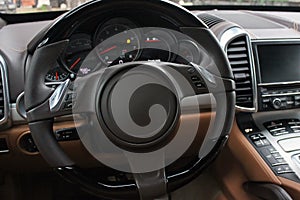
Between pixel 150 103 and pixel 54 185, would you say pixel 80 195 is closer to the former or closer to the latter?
pixel 54 185

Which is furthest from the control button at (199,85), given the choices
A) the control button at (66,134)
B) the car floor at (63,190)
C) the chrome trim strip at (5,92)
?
the car floor at (63,190)

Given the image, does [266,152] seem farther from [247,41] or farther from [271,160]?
[247,41]

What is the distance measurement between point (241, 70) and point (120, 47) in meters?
0.44

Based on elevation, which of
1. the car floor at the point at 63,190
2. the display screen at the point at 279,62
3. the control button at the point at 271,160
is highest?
the display screen at the point at 279,62

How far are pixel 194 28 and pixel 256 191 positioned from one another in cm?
71

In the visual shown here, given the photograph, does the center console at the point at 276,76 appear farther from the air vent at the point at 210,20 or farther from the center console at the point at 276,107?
the air vent at the point at 210,20

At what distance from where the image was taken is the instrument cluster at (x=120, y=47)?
1239 mm

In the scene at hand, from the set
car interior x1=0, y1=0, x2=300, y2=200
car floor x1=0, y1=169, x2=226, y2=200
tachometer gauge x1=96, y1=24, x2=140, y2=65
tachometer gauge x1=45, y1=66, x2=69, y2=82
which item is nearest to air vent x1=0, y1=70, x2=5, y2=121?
car interior x1=0, y1=0, x2=300, y2=200

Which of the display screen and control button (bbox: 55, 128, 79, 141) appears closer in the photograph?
control button (bbox: 55, 128, 79, 141)

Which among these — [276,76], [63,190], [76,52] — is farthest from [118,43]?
[63,190]

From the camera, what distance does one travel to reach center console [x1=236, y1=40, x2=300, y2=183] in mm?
1488

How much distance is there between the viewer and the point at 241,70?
1501 mm

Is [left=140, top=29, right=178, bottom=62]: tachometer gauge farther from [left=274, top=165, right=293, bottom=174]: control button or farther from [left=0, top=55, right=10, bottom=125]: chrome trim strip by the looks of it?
[left=274, top=165, right=293, bottom=174]: control button

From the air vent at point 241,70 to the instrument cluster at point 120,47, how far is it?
280 mm
